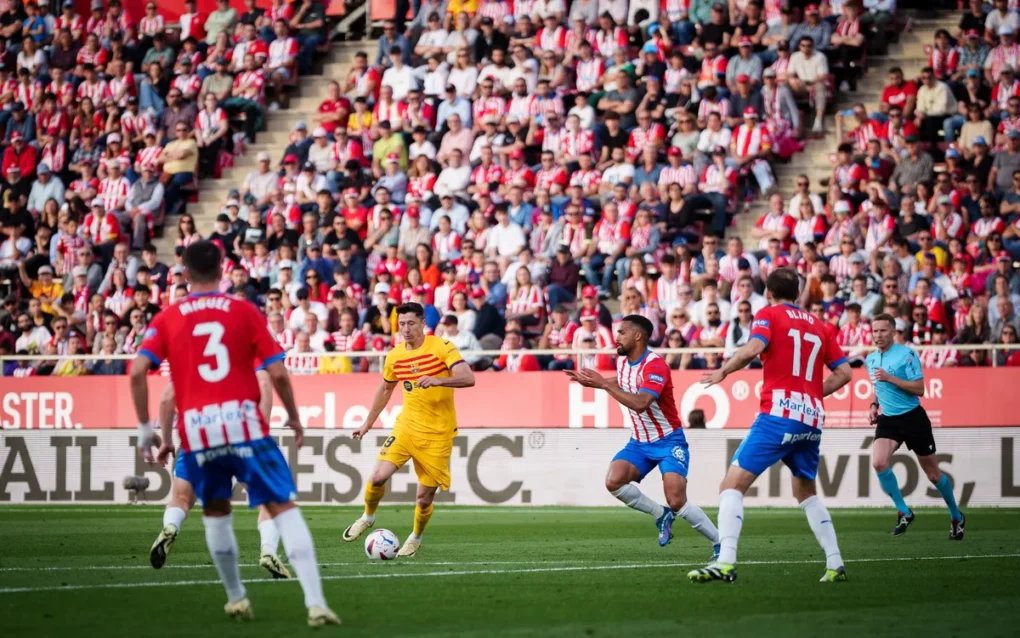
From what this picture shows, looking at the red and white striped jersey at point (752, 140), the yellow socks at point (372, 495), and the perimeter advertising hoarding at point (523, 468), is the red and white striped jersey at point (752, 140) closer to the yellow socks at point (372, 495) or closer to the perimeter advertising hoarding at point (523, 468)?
the perimeter advertising hoarding at point (523, 468)

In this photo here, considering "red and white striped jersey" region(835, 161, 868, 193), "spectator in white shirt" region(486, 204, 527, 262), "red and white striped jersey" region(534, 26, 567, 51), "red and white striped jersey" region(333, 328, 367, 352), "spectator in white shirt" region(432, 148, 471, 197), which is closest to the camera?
"red and white striped jersey" region(835, 161, 868, 193)

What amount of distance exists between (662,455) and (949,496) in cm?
447

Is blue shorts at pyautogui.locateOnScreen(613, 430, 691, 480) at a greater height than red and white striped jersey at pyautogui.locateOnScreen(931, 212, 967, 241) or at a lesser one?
lesser

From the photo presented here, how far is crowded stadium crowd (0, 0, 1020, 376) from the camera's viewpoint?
22656 mm

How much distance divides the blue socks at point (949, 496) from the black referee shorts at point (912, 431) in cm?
39

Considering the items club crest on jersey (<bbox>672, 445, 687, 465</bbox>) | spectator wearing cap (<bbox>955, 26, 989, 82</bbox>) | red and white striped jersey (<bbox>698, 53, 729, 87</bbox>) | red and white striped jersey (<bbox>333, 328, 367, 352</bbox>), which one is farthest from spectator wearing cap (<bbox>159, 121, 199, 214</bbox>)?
club crest on jersey (<bbox>672, 445, 687, 465</bbox>)

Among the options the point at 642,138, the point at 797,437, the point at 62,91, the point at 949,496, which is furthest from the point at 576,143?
the point at 797,437

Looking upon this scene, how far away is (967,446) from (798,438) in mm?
10810

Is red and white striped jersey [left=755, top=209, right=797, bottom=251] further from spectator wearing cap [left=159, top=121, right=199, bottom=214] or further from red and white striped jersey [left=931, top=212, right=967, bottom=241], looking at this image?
spectator wearing cap [left=159, top=121, right=199, bottom=214]

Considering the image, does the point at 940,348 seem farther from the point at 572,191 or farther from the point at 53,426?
the point at 53,426

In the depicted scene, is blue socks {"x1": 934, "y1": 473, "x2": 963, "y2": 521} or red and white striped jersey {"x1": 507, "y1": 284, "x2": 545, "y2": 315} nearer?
blue socks {"x1": 934, "y1": 473, "x2": 963, "y2": 521}

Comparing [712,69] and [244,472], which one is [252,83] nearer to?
[712,69]

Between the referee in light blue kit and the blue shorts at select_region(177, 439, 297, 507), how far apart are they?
907 centimetres

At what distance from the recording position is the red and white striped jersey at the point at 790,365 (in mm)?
10359
